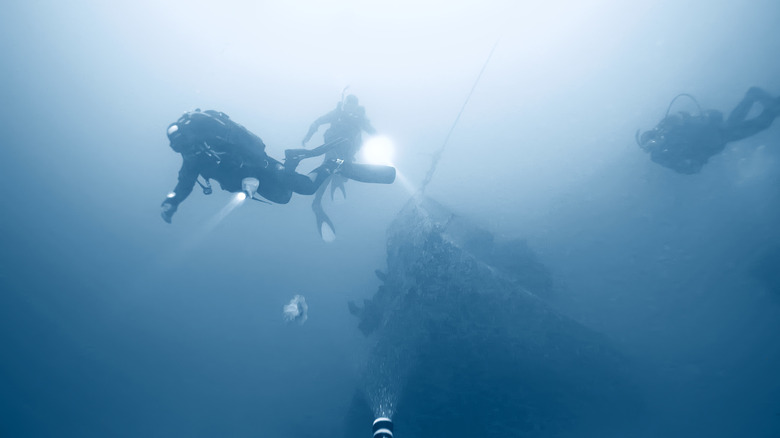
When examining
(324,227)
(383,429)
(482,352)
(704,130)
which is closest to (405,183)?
(324,227)

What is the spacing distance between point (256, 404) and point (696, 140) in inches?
877

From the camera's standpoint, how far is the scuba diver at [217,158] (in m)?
4.50

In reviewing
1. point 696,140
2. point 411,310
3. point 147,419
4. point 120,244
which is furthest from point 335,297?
point 120,244

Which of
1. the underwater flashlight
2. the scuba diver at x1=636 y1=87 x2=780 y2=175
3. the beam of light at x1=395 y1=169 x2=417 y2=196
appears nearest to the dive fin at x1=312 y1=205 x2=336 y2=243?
the underwater flashlight

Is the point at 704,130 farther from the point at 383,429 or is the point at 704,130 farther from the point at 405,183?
the point at 405,183

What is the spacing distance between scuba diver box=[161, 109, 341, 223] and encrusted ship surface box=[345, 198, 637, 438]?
177 inches

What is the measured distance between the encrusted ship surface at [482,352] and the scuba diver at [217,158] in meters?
4.49

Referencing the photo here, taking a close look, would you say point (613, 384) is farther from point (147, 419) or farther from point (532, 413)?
point (147, 419)

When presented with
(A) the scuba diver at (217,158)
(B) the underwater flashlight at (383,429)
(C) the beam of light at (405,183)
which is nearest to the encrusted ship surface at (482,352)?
(B) the underwater flashlight at (383,429)

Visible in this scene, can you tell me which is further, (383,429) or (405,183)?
(405,183)

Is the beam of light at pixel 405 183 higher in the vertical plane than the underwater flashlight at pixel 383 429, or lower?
lower

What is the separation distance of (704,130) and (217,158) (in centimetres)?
989

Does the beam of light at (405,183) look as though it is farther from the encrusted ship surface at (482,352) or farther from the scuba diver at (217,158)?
the scuba diver at (217,158)

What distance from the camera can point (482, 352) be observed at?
7781 mm
